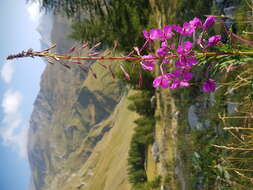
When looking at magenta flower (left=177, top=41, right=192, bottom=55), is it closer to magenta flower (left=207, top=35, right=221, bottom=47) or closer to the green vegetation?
magenta flower (left=207, top=35, right=221, bottom=47)

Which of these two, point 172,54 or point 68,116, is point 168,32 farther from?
point 68,116

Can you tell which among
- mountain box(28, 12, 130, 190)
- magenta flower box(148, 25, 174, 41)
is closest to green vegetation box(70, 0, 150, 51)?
magenta flower box(148, 25, 174, 41)

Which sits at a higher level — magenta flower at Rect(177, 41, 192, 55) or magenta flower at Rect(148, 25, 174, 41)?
magenta flower at Rect(148, 25, 174, 41)

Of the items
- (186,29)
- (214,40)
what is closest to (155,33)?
(186,29)

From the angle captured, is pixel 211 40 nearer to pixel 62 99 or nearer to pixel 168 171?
pixel 168 171

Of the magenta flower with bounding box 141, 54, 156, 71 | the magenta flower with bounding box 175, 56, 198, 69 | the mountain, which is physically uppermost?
the magenta flower with bounding box 141, 54, 156, 71

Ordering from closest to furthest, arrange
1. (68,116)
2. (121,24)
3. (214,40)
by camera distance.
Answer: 1. (214,40)
2. (121,24)
3. (68,116)

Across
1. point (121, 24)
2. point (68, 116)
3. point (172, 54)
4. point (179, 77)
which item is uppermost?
point (172, 54)

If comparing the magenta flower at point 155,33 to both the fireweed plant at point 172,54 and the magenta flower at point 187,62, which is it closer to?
the fireweed plant at point 172,54

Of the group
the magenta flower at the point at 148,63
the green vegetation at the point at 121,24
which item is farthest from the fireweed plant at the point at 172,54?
the green vegetation at the point at 121,24

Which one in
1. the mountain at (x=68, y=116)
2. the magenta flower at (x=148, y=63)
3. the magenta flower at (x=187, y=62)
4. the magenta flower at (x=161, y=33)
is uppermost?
the magenta flower at (x=161, y=33)

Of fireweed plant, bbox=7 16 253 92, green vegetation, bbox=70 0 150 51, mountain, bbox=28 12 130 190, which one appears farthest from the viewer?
mountain, bbox=28 12 130 190

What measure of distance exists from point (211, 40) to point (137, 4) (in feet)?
31.0

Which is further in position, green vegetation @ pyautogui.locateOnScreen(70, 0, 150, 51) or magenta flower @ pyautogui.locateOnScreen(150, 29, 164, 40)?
green vegetation @ pyautogui.locateOnScreen(70, 0, 150, 51)
